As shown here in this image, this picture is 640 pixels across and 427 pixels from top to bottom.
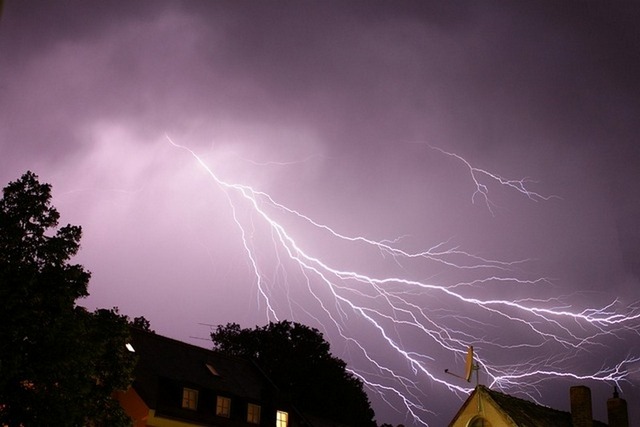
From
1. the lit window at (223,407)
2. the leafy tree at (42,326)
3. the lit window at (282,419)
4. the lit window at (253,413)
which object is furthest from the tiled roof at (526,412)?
the lit window at (282,419)

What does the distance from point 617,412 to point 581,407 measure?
345 centimetres

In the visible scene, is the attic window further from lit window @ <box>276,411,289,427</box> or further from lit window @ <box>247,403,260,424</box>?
lit window @ <box>276,411,289,427</box>

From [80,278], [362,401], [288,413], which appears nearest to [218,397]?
[288,413]

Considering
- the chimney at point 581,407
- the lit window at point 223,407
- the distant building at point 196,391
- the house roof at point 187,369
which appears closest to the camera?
the chimney at point 581,407

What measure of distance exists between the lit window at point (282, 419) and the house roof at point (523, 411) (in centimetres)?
1698

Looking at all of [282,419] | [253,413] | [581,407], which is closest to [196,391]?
[253,413]

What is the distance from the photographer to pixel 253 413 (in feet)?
132

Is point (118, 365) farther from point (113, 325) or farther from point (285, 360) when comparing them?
point (285, 360)

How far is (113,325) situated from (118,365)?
1.52 metres

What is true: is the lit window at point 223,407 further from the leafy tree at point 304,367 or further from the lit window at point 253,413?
the leafy tree at point 304,367

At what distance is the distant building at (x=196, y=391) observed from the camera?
112 ft

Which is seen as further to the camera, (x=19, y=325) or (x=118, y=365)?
(x=118, y=365)

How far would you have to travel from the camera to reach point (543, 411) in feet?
95.2

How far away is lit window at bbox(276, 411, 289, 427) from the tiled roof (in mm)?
17303
